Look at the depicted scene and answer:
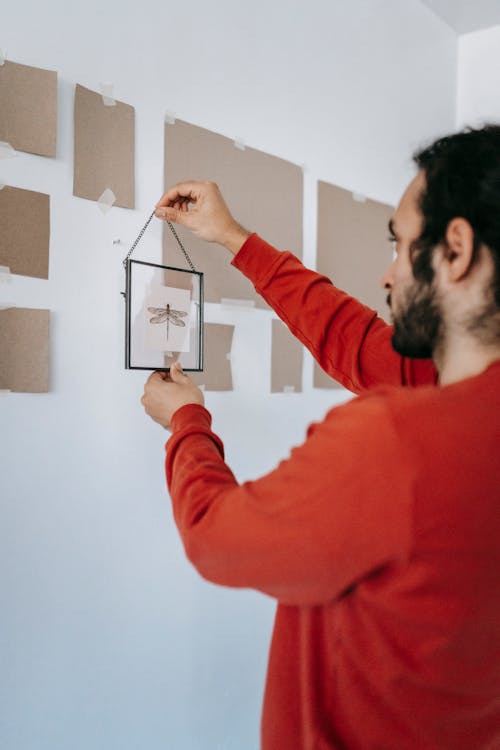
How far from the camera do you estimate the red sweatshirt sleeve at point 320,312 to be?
113 cm

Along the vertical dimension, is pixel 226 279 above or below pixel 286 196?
below

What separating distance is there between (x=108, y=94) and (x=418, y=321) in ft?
2.49

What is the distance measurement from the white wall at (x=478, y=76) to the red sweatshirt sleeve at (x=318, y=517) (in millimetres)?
1984

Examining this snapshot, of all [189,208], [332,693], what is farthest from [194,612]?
[189,208]

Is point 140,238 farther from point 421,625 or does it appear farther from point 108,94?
point 421,625

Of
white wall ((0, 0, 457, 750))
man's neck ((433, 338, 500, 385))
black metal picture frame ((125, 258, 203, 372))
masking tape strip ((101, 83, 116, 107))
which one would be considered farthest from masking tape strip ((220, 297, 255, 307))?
man's neck ((433, 338, 500, 385))

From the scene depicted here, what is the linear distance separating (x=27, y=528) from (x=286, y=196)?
971mm

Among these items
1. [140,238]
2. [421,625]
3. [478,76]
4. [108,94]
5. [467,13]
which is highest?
[467,13]

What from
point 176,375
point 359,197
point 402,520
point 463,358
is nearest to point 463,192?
point 463,358

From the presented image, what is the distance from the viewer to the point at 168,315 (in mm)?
1191

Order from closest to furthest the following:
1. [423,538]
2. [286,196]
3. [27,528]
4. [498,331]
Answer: [423,538] < [498,331] < [27,528] < [286,196]

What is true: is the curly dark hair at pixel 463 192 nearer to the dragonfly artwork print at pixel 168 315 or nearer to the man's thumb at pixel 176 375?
the man's thumb at pixel 176 375

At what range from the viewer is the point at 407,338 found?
0.78 meters

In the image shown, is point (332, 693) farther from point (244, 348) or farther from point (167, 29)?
point (167, 29)
